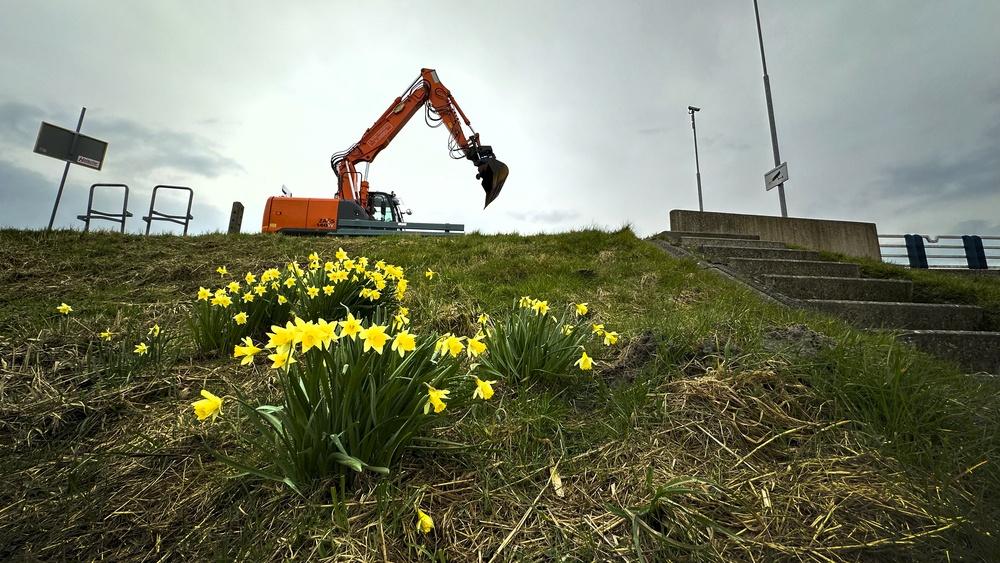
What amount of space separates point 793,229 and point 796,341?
7765mm

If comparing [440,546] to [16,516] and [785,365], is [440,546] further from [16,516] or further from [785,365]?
[785,365]

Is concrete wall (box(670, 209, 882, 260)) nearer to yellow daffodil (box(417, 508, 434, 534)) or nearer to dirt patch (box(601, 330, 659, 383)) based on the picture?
dirt patch (box(601, 330, 659, 383))

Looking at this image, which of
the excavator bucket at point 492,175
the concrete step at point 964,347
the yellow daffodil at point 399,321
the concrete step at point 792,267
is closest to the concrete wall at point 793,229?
the concrete step at point 792,267

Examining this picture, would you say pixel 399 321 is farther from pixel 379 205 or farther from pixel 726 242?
pixel 379 205

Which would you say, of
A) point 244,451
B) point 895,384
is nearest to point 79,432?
point 244,451

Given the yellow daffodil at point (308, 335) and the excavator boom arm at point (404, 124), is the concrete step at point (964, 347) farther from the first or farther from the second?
the excavator boom arm at point (404, 124)

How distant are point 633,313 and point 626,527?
2.25 meters

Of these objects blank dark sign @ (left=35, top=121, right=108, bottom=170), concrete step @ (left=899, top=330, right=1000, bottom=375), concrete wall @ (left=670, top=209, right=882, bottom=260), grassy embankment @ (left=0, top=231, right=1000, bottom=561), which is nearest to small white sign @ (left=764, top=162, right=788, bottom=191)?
concrete wall @ (left=670, top=209, right=882, bottom=260)

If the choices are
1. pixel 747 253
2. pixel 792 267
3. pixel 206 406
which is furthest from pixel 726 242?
pixel 206 406

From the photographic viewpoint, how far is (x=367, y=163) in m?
10.0

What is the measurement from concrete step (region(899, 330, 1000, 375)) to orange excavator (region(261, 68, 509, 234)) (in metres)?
7.24

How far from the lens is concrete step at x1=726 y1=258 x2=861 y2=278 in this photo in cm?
483

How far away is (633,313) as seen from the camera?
A: 10.3ft

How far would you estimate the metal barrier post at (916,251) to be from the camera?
11.4m
